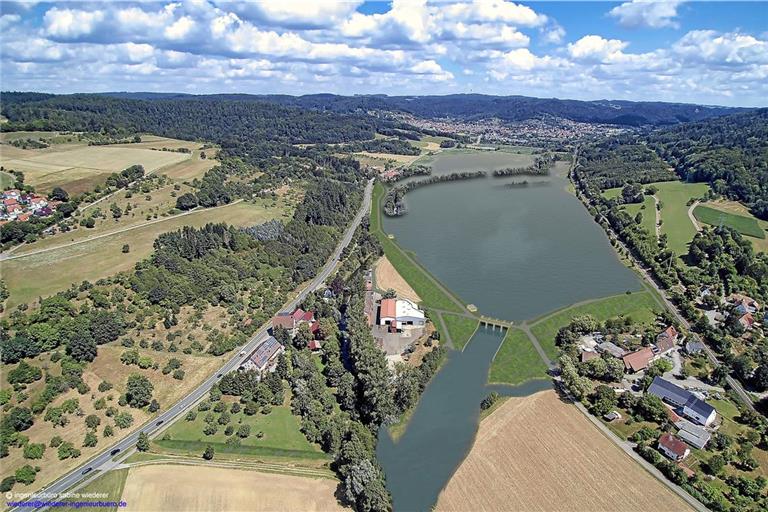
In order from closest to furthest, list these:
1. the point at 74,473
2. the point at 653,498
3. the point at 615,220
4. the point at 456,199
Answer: the point at 653,498, the point at 74,473, the point at 615,220, the point at 456,199

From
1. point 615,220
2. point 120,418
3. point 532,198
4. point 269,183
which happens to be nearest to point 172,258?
point 120,418

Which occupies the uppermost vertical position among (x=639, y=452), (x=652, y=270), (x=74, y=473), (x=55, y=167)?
(x=55, y=167)

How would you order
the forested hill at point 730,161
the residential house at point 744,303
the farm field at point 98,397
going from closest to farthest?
the farm field at point 98,397 → the residential house at point 744,303 → the forested hill at point 730,161

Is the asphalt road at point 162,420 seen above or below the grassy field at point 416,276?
below

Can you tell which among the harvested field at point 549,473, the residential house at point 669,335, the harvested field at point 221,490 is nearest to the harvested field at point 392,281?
the harvested field at point 549,473

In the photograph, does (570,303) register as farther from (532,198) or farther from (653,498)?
(532,198)

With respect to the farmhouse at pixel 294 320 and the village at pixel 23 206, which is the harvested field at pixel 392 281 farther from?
the village at pixel 23 206

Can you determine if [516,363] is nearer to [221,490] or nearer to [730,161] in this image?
[221,490]

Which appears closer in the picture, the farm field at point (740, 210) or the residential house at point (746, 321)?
the residential house at point (746, 321)
